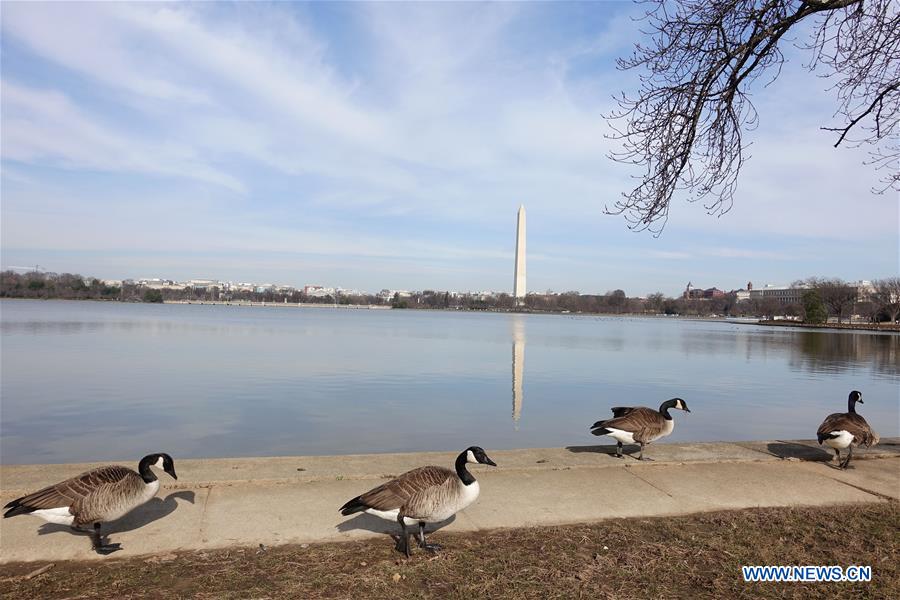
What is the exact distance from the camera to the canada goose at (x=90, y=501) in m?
5.07

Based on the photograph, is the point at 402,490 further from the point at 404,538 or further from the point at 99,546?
the point at 99,546

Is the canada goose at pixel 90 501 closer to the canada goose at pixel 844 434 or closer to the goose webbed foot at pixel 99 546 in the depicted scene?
the goose webbed foot at pixel 99 546

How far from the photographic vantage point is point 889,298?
11644 centimetres

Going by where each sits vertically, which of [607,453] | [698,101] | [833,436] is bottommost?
[607,453]

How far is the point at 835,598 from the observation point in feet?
15.2

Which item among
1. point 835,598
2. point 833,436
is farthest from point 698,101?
point 835,598

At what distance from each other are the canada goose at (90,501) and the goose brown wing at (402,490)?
2.17 meters

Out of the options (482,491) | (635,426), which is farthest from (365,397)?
(482,491)

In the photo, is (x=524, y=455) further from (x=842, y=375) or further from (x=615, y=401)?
(x=842, y=375)

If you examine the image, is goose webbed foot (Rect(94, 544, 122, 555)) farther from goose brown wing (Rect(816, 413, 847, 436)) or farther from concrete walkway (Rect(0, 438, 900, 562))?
goose brown wing (Rect(816, 413, 847, 436))

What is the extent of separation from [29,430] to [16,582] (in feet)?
39.0

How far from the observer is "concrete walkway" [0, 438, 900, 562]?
5703 mm

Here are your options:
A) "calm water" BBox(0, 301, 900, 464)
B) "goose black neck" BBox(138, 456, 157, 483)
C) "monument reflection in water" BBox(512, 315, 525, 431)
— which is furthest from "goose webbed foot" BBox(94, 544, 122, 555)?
"monument reflection in water" BBox(512, 315, 525, 431)

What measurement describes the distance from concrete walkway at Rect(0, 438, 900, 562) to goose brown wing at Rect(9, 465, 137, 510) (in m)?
0.48
